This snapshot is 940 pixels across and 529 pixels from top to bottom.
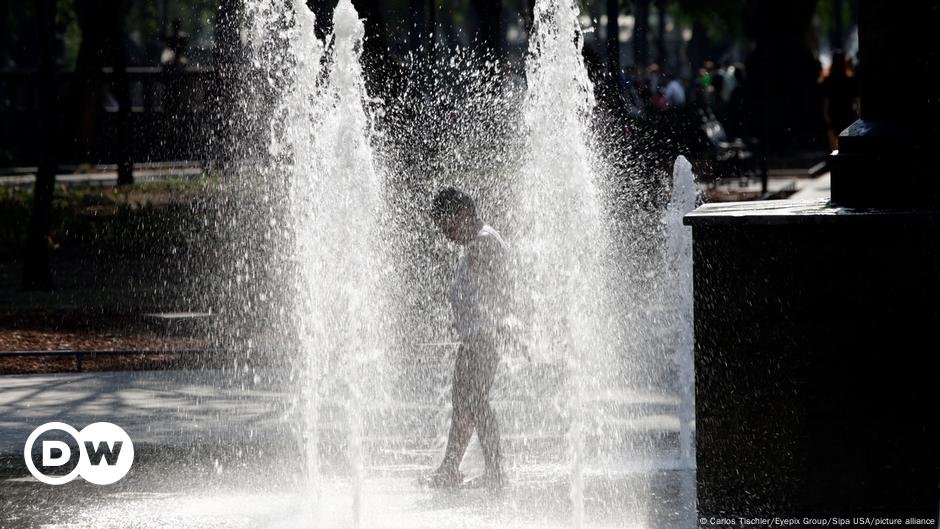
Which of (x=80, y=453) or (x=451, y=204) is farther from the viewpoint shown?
(x=80, y=453)

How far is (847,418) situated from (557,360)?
15.8 feet

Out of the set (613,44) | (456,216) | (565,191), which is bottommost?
(456,216)

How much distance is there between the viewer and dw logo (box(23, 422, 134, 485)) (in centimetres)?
790

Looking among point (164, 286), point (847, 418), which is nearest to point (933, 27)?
point (847, 418)

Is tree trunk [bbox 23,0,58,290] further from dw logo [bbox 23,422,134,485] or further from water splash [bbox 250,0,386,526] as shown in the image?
water splash [bbox 250,0,386,526]

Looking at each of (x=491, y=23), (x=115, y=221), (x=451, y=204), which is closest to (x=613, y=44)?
(x=491, y=23)

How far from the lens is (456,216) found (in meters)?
7.35

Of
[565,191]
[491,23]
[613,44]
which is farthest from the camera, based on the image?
[491,23]

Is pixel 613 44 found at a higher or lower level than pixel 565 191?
higher

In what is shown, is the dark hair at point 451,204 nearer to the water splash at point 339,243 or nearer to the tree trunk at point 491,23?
the water splash at point 339,243

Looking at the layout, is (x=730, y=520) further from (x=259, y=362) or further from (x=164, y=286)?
(x=164, y=286)

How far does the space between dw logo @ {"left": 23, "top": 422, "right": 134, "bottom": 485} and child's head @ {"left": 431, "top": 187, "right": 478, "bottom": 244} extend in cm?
201

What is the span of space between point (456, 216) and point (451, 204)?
58 mm

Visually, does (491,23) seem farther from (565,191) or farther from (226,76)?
(565,191)
